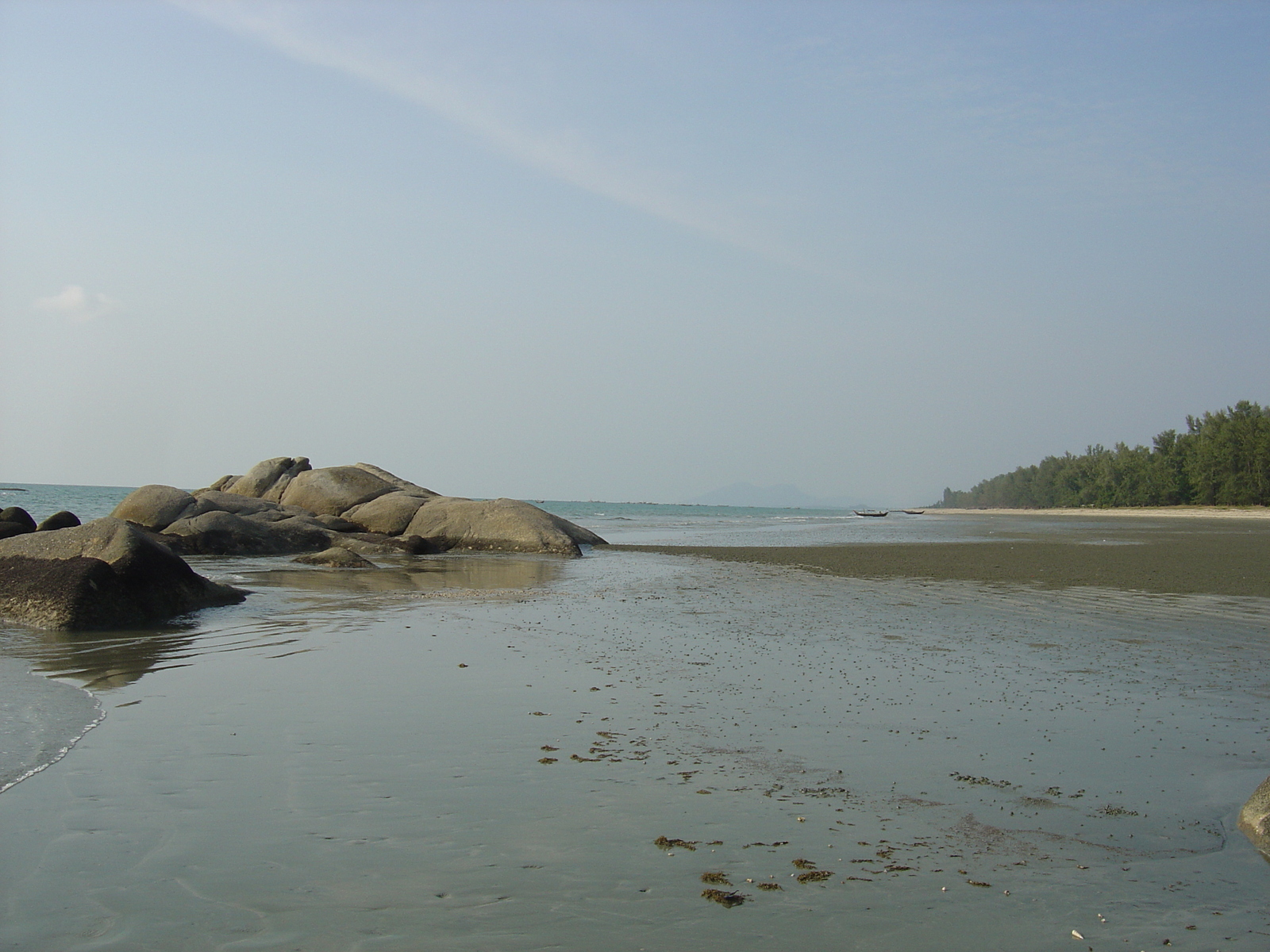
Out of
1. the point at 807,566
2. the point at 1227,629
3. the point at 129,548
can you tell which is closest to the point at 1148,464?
the point at 807,566

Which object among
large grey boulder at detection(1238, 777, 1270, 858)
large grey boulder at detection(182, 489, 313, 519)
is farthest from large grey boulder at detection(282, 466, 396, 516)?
large grey boulder at detection(1238, 777, 1270, 858)

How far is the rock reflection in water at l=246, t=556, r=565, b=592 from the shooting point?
16422mm

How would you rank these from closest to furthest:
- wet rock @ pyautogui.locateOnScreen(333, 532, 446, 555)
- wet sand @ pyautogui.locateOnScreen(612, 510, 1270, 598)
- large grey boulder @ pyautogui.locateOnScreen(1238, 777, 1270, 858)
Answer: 1. large grey boulder @ pyautogui.locateOnScreen(1238, 777, 1270, 858)
2. wet sand @ pyautogui.locateOnScreen(612, 510, 1270, 598)
3. wet rock @ pyautogui.locateOnScreen(333, 532, 446, 555)

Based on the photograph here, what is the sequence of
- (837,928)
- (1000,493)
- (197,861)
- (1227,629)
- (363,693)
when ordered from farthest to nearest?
(1000,493) < (1227,629) < (363,693) < (197,861) < (837,928)

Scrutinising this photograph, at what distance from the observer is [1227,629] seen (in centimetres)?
1118

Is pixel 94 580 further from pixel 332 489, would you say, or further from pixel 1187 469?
pixel 1187 469

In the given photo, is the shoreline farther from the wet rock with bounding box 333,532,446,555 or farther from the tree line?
the wet rock with bounding box 333,532,446,555

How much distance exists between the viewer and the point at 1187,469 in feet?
315

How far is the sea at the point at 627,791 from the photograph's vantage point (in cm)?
353

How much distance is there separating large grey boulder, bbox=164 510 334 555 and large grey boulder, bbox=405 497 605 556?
3.62 m

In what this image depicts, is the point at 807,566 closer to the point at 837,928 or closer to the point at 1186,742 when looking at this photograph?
the point at 1186,742

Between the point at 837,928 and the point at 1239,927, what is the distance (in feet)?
5.35

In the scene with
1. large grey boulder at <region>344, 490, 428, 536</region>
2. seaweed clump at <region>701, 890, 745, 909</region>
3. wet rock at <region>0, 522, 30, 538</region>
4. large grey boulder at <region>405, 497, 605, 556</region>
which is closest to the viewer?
seaweed clump at <region>701, 890, 745, 909</region>

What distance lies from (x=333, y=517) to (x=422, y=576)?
1162 cm
